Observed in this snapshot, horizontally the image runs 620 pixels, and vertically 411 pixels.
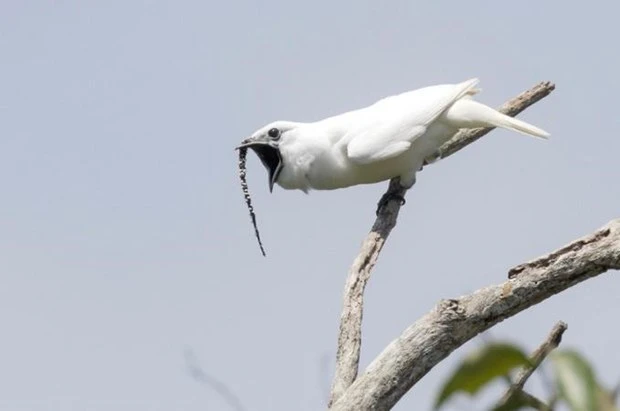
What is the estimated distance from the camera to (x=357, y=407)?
155 inches

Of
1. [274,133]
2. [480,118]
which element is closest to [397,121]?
[480,118]

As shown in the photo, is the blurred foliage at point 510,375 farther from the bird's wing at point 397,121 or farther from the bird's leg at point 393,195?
the bird's wing at point 397,121

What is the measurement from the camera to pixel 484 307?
3.83m

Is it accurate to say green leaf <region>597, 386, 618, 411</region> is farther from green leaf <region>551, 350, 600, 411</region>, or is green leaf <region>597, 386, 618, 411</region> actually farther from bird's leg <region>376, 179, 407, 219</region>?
bird's leg <region>376, 179, 407, 219</region>

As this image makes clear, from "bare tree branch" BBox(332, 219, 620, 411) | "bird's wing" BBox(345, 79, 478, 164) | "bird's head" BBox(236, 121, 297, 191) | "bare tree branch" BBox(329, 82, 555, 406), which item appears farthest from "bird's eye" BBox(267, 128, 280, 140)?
"bare tree branch" BBox(332, 219, 620, 411)

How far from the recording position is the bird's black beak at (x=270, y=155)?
6.62 m

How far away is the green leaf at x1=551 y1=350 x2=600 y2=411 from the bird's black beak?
226 inches

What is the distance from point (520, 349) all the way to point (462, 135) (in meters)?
5.92

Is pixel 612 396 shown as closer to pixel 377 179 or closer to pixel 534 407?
pixel 534 407

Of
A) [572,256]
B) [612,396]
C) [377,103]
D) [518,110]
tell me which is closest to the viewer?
[612,396]

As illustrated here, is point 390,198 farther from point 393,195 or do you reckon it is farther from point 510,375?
point 510,375

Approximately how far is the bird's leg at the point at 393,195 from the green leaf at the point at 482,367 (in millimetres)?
5078

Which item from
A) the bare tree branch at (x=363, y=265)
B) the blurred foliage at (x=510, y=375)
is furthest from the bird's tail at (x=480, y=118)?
Answer: the blurred foliage at (x=510, y=375)

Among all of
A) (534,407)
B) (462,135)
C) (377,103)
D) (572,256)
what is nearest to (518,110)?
(462,135)
